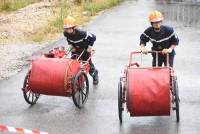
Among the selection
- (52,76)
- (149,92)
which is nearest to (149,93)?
(149,92)

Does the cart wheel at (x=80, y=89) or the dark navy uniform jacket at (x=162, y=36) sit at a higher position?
the dark navy uniform jacket at (x=162, y=36)

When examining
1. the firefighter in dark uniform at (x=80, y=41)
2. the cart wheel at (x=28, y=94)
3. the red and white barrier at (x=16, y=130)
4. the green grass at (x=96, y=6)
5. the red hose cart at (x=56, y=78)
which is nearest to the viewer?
the red and white barrier at (x=16, y=130)

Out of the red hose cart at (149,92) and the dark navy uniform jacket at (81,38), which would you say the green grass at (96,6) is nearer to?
the dark navy uniform jacket at (81,38)

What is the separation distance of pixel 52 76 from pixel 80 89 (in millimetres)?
717

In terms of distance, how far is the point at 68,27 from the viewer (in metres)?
11.8

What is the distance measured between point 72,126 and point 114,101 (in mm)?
1834

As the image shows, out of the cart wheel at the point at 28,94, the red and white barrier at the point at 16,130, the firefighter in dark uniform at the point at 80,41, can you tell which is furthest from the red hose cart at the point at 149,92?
the firefighter in dark uniform at the point at 80,41

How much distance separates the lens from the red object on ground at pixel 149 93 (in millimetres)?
9703

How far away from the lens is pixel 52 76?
10977 millimetres

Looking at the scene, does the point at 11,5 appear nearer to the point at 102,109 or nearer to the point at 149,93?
the point at 102,109

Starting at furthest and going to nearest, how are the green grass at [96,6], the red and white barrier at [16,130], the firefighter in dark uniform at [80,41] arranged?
1. the green grass at [96,6]
2. the firefighter in dark uniform at [80,41]
3. the red and white barrier at [16,130]

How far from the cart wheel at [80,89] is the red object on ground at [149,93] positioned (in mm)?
1516

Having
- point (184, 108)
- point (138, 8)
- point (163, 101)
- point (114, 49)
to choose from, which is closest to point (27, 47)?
point (114, 49)

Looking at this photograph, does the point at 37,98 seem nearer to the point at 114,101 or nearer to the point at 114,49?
the point at 114,101
